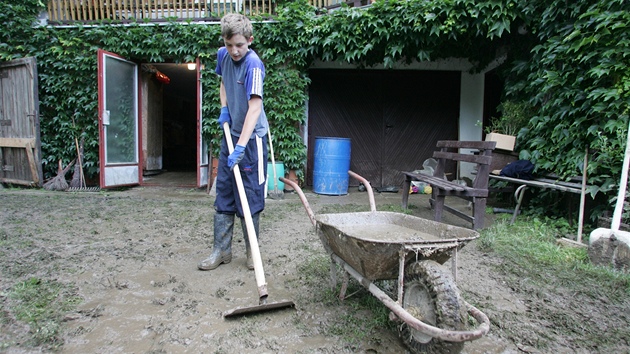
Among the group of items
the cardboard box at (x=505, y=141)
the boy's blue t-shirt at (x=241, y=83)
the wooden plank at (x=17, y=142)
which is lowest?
the wooden plank at (x=17, y=142)

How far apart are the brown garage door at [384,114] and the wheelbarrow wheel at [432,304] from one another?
534cm

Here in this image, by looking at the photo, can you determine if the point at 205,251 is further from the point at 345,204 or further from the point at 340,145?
the point at 340,145

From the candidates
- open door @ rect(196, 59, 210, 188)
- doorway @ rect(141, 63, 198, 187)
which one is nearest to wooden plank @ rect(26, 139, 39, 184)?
doorway @ rect(141, 63, 198, 187)

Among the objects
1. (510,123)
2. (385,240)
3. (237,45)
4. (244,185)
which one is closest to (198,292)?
(244,185)

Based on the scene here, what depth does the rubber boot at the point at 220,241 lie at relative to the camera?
8.28 feet

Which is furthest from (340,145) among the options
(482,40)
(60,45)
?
(60,45)

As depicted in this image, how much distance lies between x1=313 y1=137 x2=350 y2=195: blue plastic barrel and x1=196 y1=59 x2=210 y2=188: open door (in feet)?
6.26

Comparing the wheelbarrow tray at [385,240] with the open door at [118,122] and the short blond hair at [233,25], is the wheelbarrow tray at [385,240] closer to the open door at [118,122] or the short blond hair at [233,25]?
the short blond hair at [233,25]

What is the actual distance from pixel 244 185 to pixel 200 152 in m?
3.71

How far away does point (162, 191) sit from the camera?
6023 mm

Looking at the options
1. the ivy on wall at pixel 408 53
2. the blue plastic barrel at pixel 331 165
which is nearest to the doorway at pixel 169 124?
the ivy on wall at pixel 408 53

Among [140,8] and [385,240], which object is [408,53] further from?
[385,240]

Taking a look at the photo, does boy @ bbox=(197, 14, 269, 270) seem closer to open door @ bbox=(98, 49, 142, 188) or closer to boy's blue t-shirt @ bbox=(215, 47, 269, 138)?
boy's blue t-shirt @ bbox=(215, 47, 269, 138)

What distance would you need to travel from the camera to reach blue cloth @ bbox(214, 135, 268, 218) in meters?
2.41
